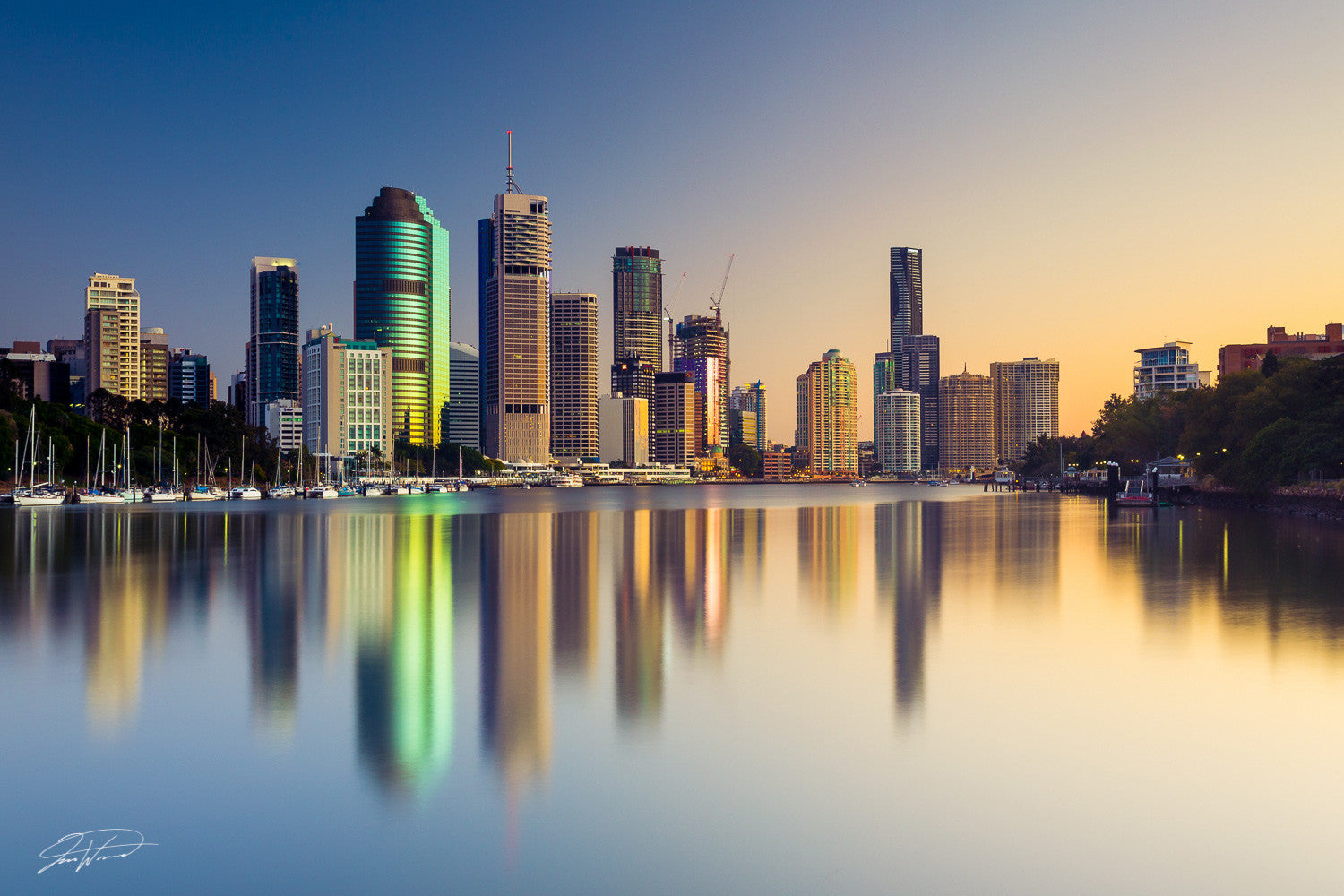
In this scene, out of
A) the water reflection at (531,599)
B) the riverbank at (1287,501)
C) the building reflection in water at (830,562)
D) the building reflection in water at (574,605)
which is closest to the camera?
the water reflection at (531,599)

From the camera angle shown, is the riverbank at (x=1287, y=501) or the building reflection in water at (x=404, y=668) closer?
the building reflection in water at (x=404, y=668)

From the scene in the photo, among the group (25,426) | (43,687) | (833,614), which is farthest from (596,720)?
(25,426)

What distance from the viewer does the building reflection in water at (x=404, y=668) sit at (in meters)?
14.2

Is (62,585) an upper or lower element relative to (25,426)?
lower

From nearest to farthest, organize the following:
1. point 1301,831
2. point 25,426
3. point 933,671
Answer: point 1301,831 → point 933,671 → point 25,426

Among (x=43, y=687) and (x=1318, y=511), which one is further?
(x=1318, y=511)

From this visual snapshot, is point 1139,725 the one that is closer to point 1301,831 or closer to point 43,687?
point 1301,831

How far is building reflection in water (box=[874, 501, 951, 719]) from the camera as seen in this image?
19.8 meters

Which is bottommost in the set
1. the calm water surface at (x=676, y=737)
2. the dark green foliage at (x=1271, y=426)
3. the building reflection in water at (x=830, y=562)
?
the building reflection in water at (x=830, y=562)

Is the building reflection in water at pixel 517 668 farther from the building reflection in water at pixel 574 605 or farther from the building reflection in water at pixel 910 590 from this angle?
the building reflection in water at pixel 910 590

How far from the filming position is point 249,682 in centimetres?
1930

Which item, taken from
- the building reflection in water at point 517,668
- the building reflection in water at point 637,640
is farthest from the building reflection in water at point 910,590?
the building reflection in water at point 517,668

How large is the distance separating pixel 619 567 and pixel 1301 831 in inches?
1280

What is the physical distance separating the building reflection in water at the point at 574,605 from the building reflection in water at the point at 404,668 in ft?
8.20
